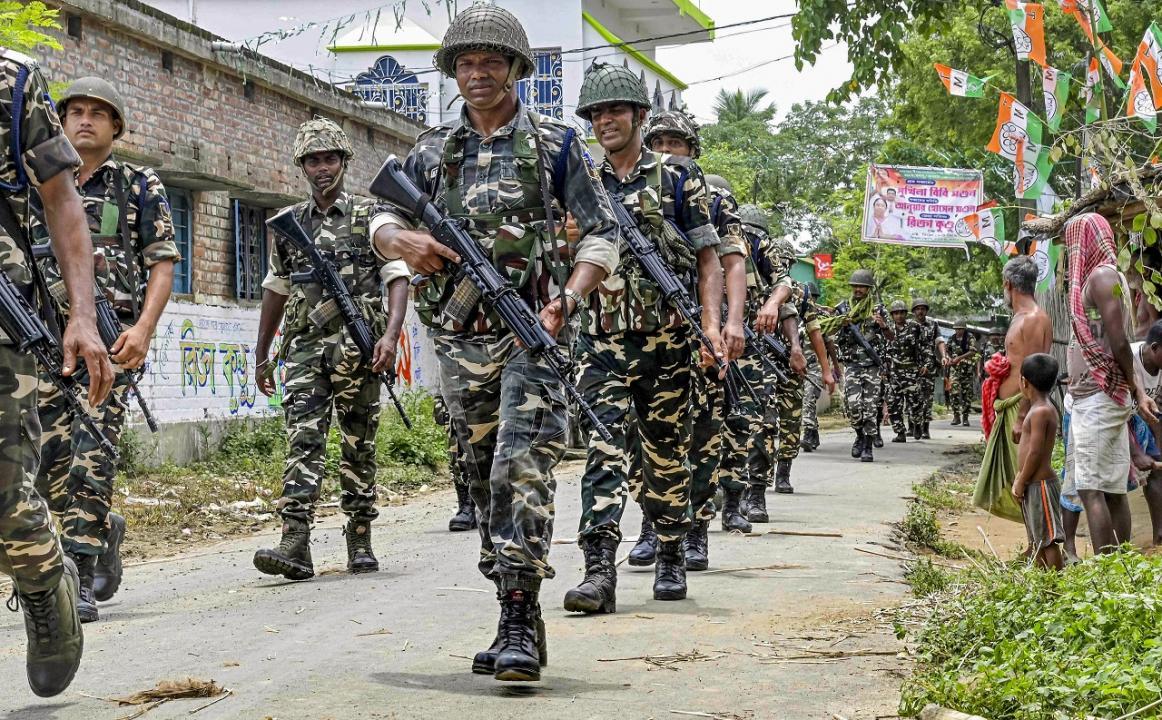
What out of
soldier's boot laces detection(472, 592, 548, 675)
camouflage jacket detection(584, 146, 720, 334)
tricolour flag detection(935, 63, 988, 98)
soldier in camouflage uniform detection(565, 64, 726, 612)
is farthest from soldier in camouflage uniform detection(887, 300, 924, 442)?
soldier's boot laces detection(472, 592, 548, 675)

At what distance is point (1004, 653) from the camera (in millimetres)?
4262

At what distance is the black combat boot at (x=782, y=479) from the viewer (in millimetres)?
12969

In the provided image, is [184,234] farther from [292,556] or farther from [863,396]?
[292,556]

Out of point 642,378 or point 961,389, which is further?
point 961,389

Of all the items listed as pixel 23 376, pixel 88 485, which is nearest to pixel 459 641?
pixel 88 485

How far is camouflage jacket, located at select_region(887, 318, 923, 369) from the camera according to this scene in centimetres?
2212

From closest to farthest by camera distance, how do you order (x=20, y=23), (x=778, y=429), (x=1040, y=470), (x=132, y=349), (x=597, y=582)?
(x=132, y=349) < (x=597, y=582) < (x=1040, y=470) < (x=20, y=23) < (x=778, y=429)

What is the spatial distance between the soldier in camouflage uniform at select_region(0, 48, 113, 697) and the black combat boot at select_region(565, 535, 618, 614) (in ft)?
7.61

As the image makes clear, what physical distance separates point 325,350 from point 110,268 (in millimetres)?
1465

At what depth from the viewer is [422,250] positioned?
4844 mm

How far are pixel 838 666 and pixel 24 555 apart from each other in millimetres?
2640

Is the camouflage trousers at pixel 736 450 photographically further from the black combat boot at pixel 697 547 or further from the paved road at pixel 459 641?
the black combat boot at pixel 697 547

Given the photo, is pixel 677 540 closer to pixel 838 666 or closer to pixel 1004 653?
pixel 838 666

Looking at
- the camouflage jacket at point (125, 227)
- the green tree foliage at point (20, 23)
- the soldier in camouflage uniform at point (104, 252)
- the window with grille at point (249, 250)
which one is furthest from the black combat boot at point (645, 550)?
the window with grille at point (249, 250)
